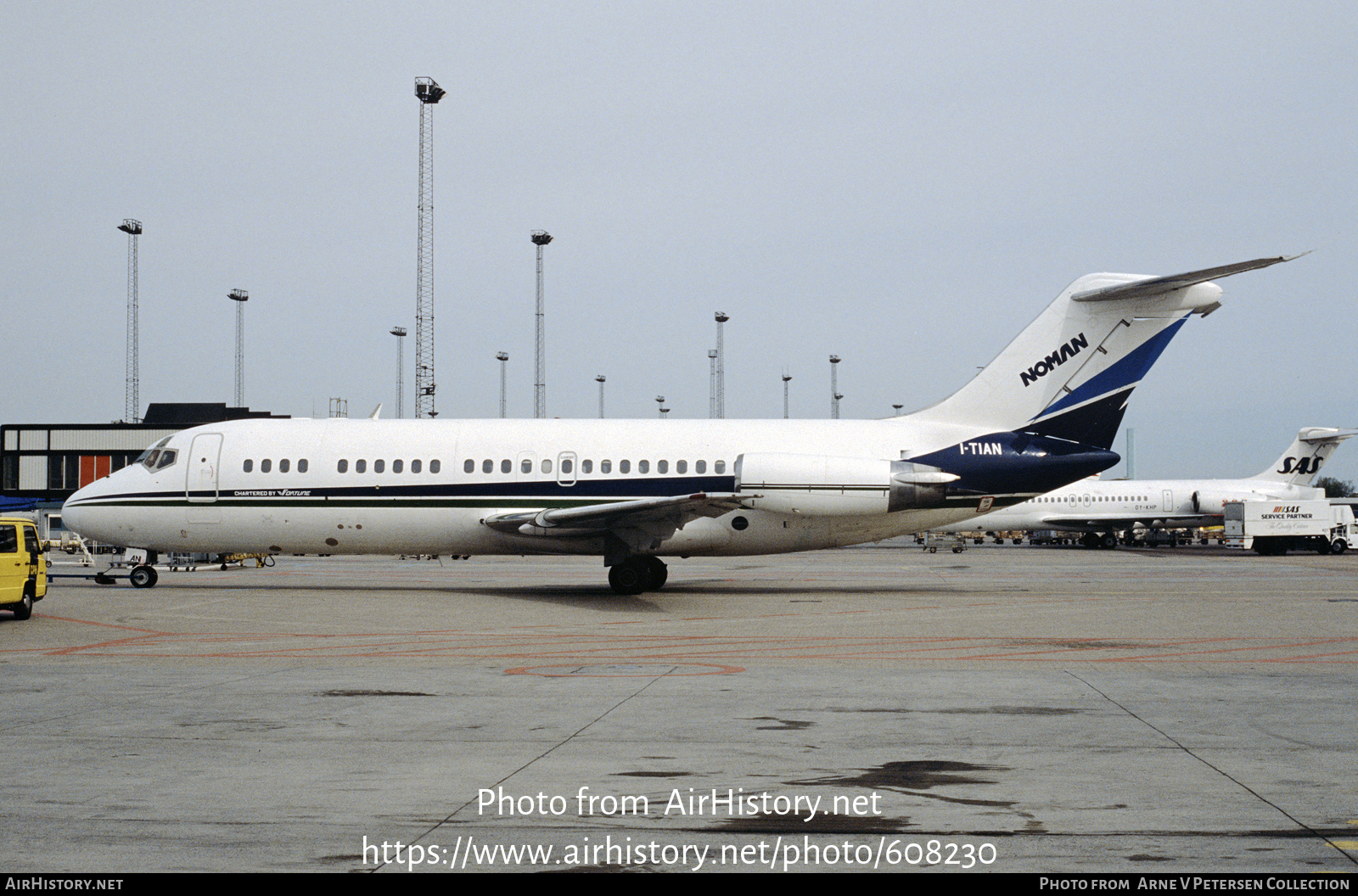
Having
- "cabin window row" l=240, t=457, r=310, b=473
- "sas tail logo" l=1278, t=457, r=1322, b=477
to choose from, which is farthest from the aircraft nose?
"sas tail logo" l=1278, t=457, r=1322, b=477

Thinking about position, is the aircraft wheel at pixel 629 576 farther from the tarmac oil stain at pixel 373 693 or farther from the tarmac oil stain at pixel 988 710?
the tarmac oil stain at pixel 988 710

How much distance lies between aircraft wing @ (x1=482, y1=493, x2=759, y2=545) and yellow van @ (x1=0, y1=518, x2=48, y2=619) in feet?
27.9

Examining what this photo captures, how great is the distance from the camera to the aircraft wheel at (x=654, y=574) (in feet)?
80.7

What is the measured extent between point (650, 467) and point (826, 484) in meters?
3.82

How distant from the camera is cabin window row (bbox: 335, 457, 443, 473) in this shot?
24516mm

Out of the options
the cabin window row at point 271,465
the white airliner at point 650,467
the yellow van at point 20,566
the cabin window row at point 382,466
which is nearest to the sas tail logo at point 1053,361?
the white airliner at point 650,467

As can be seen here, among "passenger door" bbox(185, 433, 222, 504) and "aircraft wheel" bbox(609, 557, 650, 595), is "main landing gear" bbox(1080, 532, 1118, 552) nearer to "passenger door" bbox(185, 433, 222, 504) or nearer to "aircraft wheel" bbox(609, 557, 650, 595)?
"aircraft wheel" bbox(609, 557, 650, 595)

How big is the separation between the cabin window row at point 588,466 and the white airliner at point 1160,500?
42765 millimetres

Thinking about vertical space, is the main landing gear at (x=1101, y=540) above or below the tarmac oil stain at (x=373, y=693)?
below

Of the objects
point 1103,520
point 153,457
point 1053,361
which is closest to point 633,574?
point 1053,361

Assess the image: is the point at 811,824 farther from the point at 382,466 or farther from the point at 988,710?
the point at 382,466

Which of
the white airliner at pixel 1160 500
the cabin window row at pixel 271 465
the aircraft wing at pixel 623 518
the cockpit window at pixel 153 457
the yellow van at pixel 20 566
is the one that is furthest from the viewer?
the white airliner at pixel 1160 500

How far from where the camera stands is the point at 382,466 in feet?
80.6
